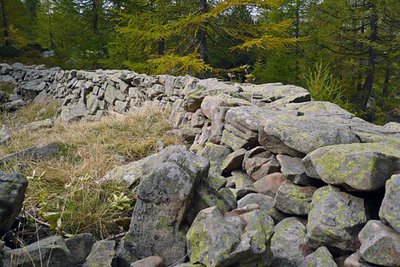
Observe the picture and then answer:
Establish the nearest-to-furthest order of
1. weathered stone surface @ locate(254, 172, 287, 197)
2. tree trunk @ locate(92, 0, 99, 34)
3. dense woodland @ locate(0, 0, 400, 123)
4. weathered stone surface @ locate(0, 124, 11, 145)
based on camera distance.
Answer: weathered stone surface @ locate(254, 172, 287, 197), weathered stone surface @ locate(0, 124, 11, 145), dense woodland @ locate(0, 0, 400, 123), tree trunk @ locate(92, 0, 99, 34)

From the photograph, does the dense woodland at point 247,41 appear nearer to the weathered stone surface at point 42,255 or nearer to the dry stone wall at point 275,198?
the dry stone wall at point 275,198

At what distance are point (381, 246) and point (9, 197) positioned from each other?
2645mm

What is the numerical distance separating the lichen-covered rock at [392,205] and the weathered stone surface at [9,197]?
269 centimetres

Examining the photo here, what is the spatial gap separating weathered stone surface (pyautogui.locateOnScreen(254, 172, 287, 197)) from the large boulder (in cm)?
101

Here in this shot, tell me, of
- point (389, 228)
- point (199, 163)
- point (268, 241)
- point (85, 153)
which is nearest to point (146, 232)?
point (199, 163)

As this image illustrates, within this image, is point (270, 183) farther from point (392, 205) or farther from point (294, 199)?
point (392, 205)

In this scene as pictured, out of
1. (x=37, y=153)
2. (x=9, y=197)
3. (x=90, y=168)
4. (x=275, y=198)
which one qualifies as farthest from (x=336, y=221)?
(x=37, y=153)

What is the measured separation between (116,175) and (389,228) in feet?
9.36

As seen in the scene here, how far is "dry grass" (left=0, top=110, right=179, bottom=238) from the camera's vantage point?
3191 millimetres

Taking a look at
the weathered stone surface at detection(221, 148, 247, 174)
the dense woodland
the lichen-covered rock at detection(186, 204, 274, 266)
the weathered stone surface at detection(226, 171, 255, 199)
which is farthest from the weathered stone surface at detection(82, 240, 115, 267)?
the dense woodland

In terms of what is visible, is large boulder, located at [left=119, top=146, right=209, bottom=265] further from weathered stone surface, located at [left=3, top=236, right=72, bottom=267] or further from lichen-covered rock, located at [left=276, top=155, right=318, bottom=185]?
lichen-covered rock, located at [left=276, top=155, right=318, bottom=185]

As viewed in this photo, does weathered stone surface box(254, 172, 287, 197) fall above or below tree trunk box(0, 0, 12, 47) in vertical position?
below

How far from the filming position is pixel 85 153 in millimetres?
5184

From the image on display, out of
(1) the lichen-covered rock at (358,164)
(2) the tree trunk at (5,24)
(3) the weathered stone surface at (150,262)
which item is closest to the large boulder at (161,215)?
(3) the weathered stone surface at (150,262)
